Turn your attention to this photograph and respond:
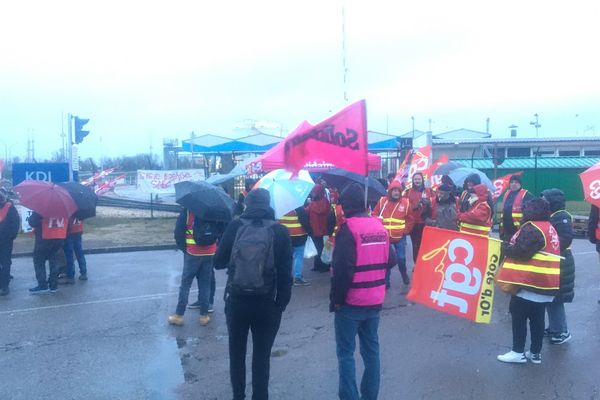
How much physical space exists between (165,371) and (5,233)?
14.5ft

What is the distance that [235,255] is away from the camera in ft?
14.8

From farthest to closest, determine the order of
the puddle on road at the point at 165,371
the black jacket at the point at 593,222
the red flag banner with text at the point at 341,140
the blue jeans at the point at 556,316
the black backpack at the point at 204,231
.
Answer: the black jacket at the point at 593,222 < the black backpack at the point at 204,231 < the blue jeans at the point at 556,316 < the red flag banner with text at the point at 341,140 < the puddle on road at the point at 165,371

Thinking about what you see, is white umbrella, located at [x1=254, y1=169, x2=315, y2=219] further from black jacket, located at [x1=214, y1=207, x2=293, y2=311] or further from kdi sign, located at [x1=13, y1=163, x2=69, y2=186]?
kdi sign, located at [x1=13, y1=163, x2=69, y2=186]

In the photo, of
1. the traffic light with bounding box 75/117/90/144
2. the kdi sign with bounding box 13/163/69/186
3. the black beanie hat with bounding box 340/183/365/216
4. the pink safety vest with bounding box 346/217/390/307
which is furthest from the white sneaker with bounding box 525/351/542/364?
the traffic light with bounding box 75/117/90/144

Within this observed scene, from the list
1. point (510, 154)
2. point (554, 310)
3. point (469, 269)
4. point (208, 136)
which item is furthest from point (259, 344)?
point (510, 154)

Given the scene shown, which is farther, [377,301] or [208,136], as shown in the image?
[208,136]

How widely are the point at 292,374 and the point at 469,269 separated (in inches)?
82.2

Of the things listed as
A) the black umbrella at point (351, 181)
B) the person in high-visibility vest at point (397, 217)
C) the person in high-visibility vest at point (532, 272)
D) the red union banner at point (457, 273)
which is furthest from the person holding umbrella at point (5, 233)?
the person in high-visibility vest at point (532, 272)

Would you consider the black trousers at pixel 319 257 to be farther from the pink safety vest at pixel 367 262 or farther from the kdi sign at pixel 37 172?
the kdi sign at pixel 37 172

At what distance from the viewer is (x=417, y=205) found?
9312mm

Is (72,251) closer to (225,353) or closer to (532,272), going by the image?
(225,353)

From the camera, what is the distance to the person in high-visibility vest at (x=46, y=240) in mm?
8578

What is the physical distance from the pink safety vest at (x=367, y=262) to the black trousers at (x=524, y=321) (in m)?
1.78

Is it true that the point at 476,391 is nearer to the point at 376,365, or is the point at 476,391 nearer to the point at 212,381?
the point at 376,365
